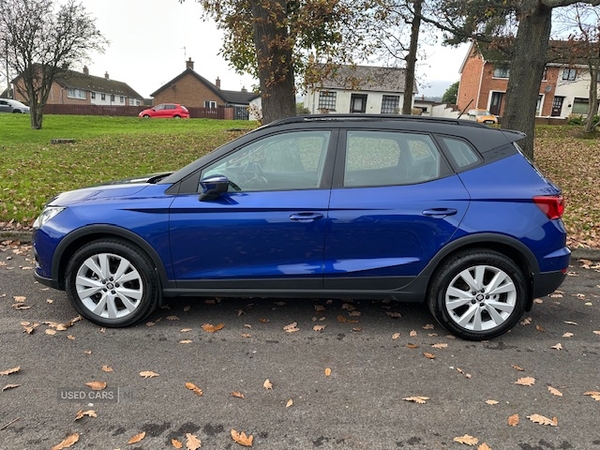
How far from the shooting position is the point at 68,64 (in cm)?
2128

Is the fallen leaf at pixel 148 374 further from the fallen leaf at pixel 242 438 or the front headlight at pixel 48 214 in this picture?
the front headlight at pixel 48 214

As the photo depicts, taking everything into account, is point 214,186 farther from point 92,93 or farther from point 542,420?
point 92,93

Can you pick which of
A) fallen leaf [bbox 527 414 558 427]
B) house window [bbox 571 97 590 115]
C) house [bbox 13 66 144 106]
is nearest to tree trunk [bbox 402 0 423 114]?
fallen leaf [bbox 527 414 558 427]

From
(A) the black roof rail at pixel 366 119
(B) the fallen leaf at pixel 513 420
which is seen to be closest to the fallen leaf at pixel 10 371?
(A) the black roof rail at pixel 366 119

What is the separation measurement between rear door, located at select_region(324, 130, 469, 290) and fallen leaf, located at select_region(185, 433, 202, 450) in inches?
61.3

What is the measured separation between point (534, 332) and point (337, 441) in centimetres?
232

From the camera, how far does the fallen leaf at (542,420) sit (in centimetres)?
275

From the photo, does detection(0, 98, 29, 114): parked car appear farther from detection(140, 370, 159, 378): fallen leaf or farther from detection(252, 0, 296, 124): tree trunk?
detection(140, 370, 159, 378): fallen leaf

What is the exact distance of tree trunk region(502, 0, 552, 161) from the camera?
8.15 meters

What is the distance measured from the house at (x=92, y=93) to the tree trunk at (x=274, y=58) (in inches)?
1941

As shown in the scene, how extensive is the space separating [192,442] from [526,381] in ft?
7.60

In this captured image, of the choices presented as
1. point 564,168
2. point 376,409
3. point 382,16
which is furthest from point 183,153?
point 376,409

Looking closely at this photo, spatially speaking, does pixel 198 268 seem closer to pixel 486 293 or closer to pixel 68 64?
pixel 486 293

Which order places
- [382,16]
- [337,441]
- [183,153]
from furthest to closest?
[183,153], [382,16], [337,441]
